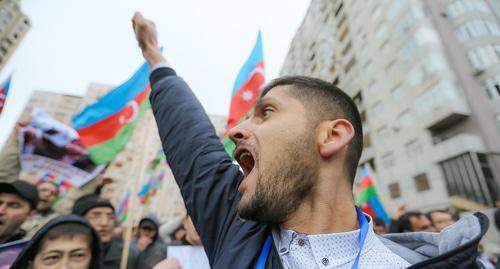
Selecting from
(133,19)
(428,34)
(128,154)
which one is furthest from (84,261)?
(128,154)

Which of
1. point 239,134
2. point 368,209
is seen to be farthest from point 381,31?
point 239,134

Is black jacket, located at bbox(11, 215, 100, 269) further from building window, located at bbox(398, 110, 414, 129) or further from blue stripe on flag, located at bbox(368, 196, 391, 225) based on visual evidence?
building window, located at bbox(398, 110, 414, 129)

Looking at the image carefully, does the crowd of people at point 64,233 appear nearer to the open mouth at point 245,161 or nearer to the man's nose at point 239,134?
the open mouth at point 245,161

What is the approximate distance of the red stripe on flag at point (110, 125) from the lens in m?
4.65

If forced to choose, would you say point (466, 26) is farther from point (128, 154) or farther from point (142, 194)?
point (128, 154)

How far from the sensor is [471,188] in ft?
56.0

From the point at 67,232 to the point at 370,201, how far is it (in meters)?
6.81

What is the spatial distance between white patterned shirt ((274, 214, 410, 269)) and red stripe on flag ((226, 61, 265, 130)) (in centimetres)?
356

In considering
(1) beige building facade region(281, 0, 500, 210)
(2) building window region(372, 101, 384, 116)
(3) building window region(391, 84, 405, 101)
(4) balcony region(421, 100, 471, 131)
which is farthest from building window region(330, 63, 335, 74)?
(4) balcony region(421, 100, 471, 131)

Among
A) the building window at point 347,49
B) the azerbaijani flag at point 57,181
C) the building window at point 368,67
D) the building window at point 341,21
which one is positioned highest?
the building window at point 341,21

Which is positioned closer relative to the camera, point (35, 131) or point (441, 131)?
point (35, 131)

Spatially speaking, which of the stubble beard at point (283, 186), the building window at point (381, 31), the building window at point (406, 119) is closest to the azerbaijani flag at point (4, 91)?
the stubble beard at point (283, 186)

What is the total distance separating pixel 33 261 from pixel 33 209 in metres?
1.35

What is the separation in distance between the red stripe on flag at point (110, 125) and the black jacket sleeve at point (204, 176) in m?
3.47
